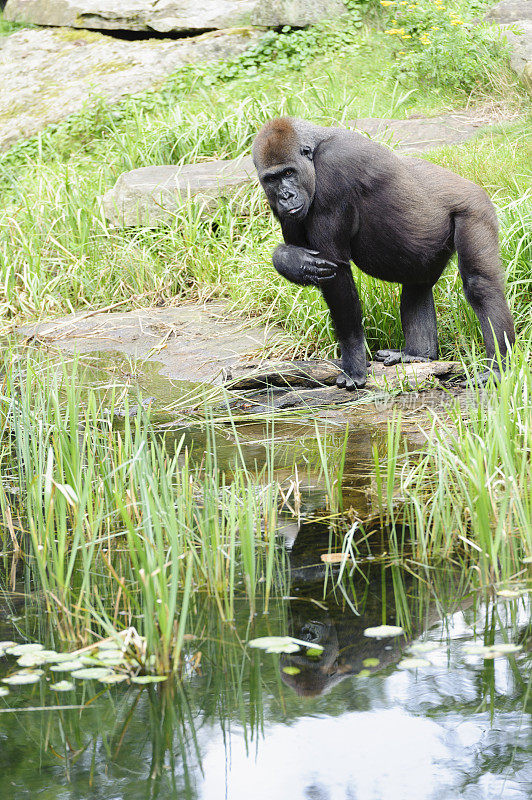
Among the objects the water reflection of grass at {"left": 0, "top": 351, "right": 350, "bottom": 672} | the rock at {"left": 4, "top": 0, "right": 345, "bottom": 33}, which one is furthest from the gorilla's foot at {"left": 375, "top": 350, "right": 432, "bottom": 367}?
the rock at {"left": 4, "top": 0, "right": 345, "bottom": 33}

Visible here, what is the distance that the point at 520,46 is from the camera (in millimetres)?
9477

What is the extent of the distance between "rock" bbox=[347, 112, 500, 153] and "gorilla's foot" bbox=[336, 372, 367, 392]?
3.26 m

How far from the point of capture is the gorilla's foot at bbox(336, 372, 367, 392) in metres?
5.53

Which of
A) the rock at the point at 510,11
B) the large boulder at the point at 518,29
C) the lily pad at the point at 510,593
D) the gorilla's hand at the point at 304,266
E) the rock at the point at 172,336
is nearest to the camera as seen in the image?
the lily pad at the point at 510,593

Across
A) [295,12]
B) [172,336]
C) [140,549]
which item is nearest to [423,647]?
[140,549]

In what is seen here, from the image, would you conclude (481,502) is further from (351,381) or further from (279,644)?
(351,381)

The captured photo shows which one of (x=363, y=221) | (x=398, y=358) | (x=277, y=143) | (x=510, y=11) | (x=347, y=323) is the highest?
(x=510, y=11)

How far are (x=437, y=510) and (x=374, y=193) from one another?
2.48 m

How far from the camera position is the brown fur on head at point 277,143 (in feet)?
16.2

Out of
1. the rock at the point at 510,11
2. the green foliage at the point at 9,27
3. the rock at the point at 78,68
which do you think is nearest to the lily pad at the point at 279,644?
the rock at the point at 510,11

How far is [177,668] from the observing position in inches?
106

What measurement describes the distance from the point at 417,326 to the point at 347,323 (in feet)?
1.72

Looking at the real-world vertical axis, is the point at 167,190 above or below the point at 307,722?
above

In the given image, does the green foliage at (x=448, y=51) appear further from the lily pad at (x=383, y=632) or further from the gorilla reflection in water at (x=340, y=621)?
the lily pad at (x=383, y=632)
